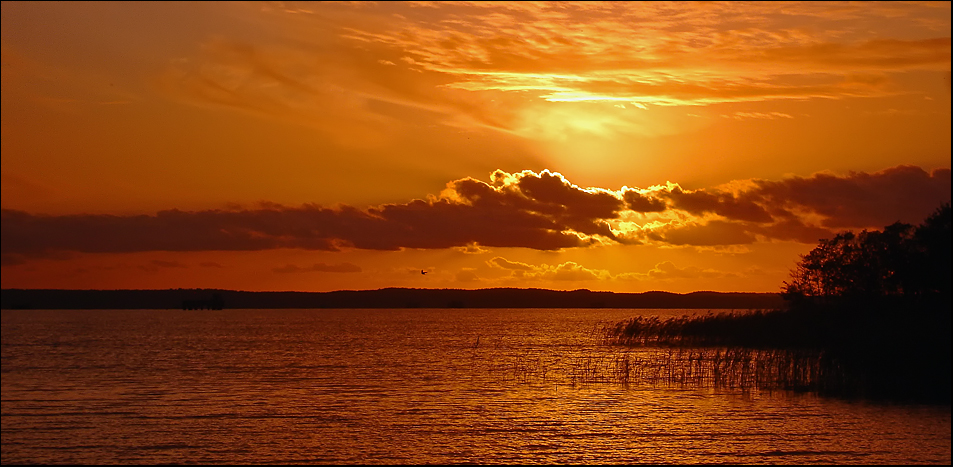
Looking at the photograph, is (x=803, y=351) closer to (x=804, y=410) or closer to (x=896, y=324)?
(x=896, y=324)

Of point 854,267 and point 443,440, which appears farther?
point 854,267

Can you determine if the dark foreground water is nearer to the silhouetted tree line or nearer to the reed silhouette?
the reed silhouette

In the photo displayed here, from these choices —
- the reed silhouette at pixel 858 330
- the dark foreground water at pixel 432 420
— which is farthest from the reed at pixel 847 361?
the dark foreground water at pixel 432 420

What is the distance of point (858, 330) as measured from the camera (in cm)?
4353

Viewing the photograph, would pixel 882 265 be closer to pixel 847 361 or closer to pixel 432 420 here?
pixel 847 361

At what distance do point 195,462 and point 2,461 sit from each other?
21.9ft

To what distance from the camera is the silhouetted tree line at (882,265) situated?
167ft

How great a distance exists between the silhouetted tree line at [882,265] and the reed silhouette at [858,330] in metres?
0.07

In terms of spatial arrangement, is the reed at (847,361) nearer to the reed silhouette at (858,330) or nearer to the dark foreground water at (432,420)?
the reed silhouette at (858,330)

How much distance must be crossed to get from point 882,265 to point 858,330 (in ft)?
46.2

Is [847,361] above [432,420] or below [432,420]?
above

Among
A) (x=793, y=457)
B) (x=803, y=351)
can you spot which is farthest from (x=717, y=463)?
(x=803, y=351)

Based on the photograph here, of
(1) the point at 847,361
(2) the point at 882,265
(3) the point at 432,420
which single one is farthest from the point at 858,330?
(3) the point at 432,420

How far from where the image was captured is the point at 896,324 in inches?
1661
